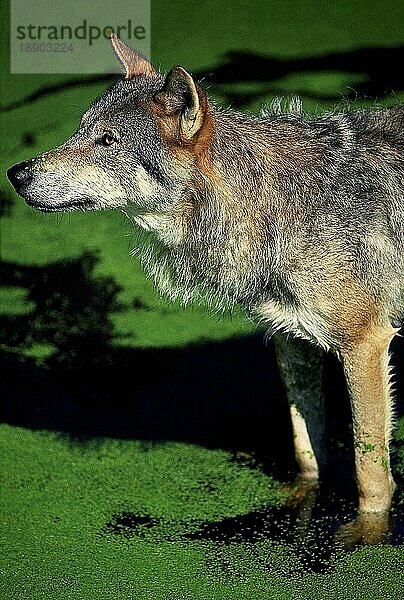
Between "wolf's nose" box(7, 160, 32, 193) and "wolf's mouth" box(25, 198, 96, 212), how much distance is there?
82 millimetres

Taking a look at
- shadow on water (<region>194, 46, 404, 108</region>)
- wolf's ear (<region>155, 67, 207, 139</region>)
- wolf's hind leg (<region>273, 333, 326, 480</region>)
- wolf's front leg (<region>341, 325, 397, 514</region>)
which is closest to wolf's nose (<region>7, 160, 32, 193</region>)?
wolf's ear (<region>155, 67, 207, 139</region>)

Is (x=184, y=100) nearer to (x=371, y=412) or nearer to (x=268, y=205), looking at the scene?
(x=268, y=205)

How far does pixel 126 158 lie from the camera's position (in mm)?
3992

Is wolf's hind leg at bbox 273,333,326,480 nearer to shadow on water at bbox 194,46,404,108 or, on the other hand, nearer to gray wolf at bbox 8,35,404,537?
gray wolf at bbox 8,35,404,537

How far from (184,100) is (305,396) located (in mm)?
1603

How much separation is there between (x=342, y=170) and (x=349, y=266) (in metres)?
0.42

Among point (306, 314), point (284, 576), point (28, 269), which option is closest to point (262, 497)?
point (284, 576)

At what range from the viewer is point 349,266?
4062 millimetres

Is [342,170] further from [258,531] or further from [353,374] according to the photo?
[258,531]

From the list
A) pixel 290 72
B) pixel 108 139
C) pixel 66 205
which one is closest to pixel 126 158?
pixel 108 139

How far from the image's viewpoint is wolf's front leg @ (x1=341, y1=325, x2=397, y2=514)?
13.6 feet

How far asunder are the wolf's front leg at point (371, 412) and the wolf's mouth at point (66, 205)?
1.21m

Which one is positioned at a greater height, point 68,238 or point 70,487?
point 68,238

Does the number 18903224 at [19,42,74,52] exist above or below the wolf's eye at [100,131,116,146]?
above
